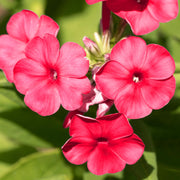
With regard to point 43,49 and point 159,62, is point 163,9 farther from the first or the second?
point 43,49

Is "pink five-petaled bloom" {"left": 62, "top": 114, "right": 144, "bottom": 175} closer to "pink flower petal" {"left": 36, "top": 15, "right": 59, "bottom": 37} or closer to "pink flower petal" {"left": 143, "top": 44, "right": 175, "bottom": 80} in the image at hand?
"pink flower petal" {"left": 143, "top": 44, "right": 175, "bottom": 80}

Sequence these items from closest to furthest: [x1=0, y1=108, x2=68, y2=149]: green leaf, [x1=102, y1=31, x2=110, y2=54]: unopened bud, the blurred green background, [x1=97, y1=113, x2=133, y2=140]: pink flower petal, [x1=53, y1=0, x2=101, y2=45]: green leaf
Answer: [x1=97, y1=113, x2=133, y2=140]: pink flower petal < [x1=102, y1=31, x2=110, y2=54]: unopened bud < the blurred green background < [x1=0, y1=108, x2=68, y2=149]: green leaf < [x1=53, y1=0, x2=101, y2=45]: green leaf

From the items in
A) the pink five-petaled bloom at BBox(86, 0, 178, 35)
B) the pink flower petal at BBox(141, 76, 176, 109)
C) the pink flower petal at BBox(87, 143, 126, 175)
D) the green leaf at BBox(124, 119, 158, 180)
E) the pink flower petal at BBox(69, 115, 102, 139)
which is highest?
the pink five-petaled bloom at BBox(86, 0, 178, 35)

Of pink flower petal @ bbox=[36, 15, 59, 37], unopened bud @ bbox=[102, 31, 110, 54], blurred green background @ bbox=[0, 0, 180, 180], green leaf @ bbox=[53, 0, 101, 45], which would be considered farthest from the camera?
green leaf @ bbox=[53, 0, 101, 45]

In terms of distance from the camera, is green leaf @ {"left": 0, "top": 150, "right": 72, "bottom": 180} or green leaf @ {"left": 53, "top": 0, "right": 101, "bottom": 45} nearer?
green leaf @ {"left": 0, "top": 150, "right": 72, "bottom": 180}

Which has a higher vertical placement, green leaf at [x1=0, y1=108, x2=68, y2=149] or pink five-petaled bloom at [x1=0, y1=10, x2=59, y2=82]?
pink five-petaled bloom at [x1=0, y1=10, x2=59, y2=82]

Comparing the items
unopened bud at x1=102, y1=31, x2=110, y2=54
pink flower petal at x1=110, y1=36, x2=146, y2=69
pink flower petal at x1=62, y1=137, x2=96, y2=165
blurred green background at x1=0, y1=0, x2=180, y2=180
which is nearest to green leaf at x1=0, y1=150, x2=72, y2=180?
blurred green background at x1=0, y1=0, x2=180, y2=180

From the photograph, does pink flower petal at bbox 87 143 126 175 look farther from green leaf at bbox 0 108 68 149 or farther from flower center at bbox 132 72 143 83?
green leaf at bbox 0 108 68 149

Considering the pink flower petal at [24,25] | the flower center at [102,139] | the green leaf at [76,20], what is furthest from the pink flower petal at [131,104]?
the green leaf at [76,20]
